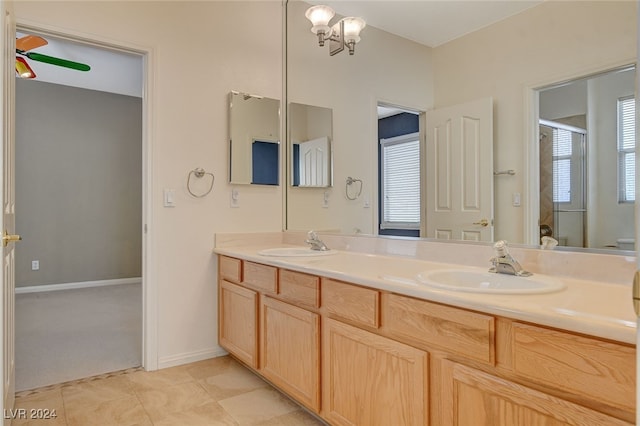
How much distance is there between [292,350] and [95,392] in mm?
1197

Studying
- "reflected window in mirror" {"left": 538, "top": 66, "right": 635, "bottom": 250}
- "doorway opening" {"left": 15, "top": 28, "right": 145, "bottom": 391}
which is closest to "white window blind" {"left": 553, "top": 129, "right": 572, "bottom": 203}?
"reflected window in mirror" {"left": 538, "top": 66, "right": 635, "bottom": 250}

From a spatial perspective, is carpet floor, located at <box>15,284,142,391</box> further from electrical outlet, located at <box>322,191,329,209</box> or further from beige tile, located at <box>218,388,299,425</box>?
electrical outlet, located at <box>322,191,329,209</box>

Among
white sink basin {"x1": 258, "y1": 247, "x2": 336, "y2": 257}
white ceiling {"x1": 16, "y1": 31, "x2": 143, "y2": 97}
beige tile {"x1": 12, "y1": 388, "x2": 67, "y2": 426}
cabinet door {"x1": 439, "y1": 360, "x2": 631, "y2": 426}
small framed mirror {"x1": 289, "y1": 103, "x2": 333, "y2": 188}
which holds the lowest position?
beige tile {"x1": 12, "y1": 388, "x2": 67, "y2": 426}

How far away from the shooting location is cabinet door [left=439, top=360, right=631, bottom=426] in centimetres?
93

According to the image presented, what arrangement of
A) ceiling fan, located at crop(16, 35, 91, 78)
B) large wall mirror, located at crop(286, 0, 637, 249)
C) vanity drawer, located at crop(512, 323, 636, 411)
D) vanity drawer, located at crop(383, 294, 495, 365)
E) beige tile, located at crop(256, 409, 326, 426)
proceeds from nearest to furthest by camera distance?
1. vanity drawer, located at crop(512, 323, 636, 411)
2. vanity drawer, located at crop(383, 294, 495, 365)
3. large wall mirror, located at crop(286, 0, 637, 249)
4. beige tile, located at crop(256, 409, 326, 426)
5. ceiling fan, located at crop(16, 35, 91, 78)

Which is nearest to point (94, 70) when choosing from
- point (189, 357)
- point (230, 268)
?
point (230, 268)

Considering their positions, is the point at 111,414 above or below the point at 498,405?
below

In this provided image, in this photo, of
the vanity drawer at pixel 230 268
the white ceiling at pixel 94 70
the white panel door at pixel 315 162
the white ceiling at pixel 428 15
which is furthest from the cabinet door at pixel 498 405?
the white ceiling at pixel 94 70

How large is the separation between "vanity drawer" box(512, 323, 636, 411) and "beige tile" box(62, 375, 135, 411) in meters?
2.06

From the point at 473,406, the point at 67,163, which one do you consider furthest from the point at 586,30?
the point at 67,163

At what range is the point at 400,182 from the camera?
2.19 meters

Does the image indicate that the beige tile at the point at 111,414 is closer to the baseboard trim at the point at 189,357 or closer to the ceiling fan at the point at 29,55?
the baseboard trim at the point at 189,357

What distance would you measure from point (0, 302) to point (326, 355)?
1198mm

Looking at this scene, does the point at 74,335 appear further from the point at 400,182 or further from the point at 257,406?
the point at 400,182
